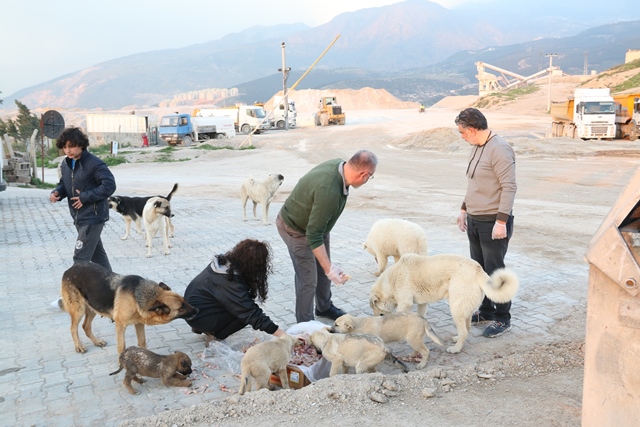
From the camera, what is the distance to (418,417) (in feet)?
12.5

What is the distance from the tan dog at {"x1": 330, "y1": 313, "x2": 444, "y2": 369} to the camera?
15.9ft

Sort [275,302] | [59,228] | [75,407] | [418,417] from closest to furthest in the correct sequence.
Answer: [418,417], [75,407], [275,302], [59,228]

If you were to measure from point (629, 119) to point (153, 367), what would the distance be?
1236 inches

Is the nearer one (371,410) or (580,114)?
(371,410)

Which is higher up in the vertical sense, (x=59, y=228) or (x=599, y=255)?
(x=599, y=255)

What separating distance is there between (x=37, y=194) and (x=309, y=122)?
38.0 m

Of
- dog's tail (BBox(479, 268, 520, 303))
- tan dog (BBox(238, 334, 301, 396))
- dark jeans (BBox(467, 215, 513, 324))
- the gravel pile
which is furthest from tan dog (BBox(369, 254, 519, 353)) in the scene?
tan dog (BBox(238, 334, 301, 396))

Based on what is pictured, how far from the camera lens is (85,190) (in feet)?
19.9

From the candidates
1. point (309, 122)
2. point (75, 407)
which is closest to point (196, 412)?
point (75, 407)

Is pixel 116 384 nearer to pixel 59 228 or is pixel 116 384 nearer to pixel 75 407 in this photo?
pixel 75 407

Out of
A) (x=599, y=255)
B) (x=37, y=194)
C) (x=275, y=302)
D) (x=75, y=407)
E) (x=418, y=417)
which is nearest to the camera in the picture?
(x=599, y=255)

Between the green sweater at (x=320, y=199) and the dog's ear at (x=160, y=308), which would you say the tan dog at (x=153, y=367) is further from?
the green sweater at (x=320, y=199)

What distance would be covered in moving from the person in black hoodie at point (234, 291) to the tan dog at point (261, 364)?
435mm

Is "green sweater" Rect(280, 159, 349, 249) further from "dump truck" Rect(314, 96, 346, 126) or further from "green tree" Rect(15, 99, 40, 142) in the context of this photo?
"green tree" Rect(15, 99, 40, 142)
